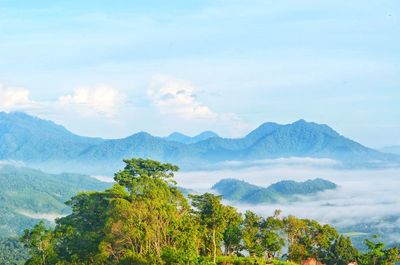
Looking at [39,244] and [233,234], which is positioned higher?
[233,234]

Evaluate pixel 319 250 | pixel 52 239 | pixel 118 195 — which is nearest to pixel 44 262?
pixel 52 239

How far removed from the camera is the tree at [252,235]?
7481cm

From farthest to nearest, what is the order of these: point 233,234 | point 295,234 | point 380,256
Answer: point 295,234, point 380,256, point 233,234

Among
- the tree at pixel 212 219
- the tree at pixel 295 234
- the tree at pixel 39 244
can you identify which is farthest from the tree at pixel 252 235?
the tree at pixel 39 244

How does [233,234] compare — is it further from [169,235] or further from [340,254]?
[340,254]

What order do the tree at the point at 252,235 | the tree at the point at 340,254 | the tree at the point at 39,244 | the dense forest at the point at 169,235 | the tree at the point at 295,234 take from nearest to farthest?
the dense forest at the point at 169,235 → the tree at the point at 39,244 → the tree at the point at 252,235 → the tree at the point at 295,234 → the tree at the point at 340,254

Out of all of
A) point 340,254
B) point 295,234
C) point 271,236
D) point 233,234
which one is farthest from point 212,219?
point 340,254

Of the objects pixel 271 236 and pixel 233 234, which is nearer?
pixel 271 236

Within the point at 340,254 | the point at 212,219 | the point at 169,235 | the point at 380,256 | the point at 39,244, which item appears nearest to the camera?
the point at 169,235

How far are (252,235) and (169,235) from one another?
617 inches

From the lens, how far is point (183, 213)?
74.9 metres

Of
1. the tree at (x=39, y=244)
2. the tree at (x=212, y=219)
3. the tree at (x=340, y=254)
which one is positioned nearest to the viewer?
the tree at (x=212, y=219)

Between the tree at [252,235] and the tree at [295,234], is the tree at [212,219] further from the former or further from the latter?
the tree at [295,234]

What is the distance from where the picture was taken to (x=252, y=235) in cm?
7650
